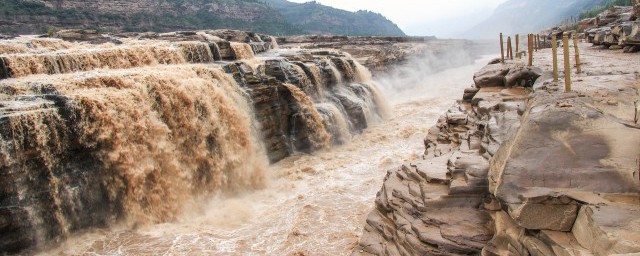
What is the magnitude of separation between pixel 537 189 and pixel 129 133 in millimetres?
7746

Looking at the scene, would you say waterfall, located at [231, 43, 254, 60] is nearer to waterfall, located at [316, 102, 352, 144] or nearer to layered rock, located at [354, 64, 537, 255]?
waterfall, located at [316, 102, 352, 144]

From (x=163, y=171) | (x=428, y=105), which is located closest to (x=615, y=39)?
(x=428, y=105)

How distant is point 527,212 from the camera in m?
4.11

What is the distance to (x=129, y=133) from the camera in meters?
8.77

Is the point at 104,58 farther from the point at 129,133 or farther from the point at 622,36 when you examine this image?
the point at 622,36

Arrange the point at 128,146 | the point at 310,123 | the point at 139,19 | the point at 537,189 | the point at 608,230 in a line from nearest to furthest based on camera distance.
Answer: the point at 608,230 → the point at 537,189 → the point at 128,146 → the point at 310,123 → the point at 139,19

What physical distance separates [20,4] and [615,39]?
45862 millimetres

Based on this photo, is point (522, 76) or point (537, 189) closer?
point (537, 189)

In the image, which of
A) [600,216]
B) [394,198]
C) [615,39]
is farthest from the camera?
[615,39]

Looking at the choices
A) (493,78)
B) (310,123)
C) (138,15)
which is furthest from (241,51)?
(138,15)

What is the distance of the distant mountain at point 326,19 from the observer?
4500 inches

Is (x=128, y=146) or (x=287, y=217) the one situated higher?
(x=128, y=146)

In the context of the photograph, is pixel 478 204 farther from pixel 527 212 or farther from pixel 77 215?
pixel 77 215

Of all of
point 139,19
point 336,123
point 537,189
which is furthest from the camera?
point 139,19
